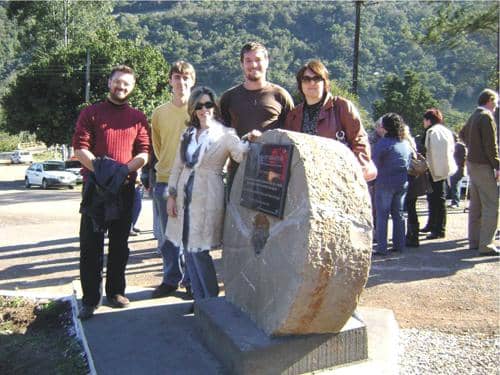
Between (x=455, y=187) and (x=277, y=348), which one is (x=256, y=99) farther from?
(x=455, y=187)

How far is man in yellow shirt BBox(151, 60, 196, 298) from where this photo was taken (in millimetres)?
4512

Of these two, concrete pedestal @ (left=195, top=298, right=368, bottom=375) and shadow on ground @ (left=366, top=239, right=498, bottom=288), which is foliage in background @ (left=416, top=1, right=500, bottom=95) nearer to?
shadow on ground @ (left=366, top=239, right=498, bottom=288)

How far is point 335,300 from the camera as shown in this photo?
3.05 m

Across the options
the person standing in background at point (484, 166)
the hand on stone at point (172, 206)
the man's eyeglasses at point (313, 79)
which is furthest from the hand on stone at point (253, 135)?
the person standing in background at point (484, 166)

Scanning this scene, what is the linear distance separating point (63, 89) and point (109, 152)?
23919 mm

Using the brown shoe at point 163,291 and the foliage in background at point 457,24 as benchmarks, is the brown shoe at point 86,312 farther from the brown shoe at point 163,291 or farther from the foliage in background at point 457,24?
the foliage in background at point 457,24

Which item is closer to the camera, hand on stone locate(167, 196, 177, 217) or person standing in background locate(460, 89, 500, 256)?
hand on stone locate(167, 196, 177, 217)

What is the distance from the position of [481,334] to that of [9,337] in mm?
3587

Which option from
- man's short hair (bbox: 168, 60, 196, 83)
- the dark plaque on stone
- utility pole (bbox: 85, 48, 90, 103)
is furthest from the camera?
utility pole (bbox: 85, 48, 90, 103)

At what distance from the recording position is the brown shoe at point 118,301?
14.0ft

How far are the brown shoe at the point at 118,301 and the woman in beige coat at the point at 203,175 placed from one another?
0.77 m

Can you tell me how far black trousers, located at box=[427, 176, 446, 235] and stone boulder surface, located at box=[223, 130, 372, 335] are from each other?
4579mm

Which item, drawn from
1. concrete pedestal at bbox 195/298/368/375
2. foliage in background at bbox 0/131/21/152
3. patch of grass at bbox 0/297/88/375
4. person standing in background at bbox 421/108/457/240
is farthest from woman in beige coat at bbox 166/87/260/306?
foliage in background at bbox 0/131/21/152

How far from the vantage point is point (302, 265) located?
2.93m
